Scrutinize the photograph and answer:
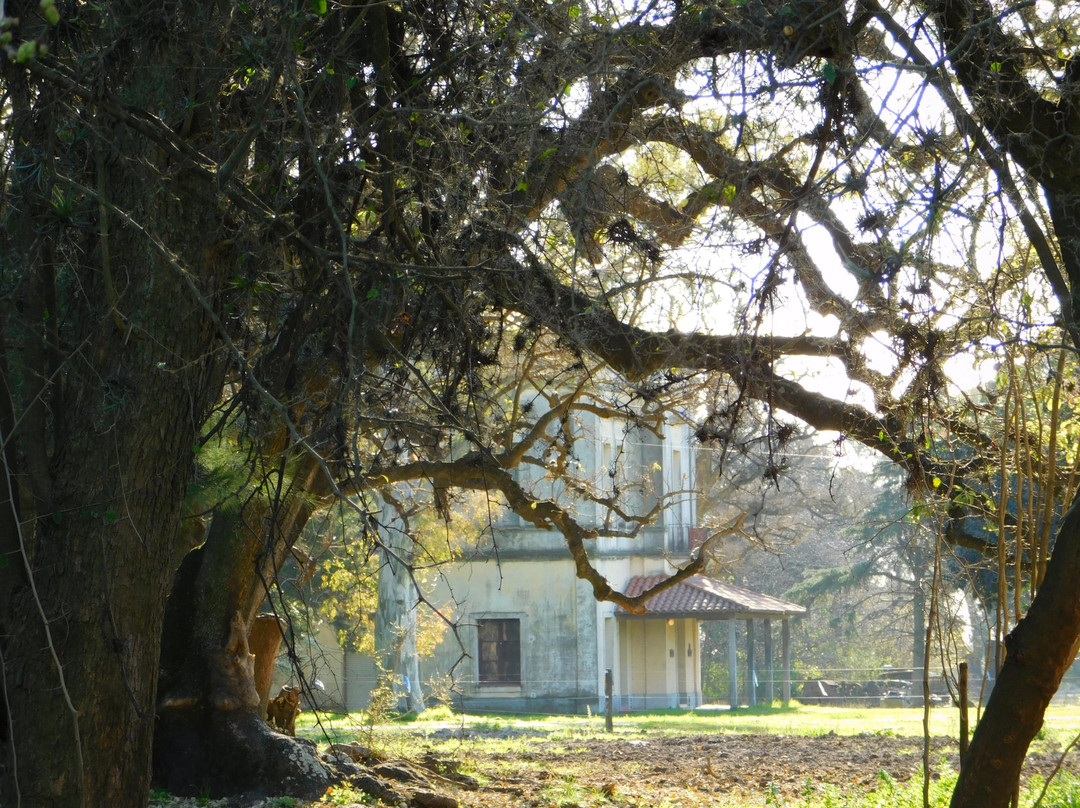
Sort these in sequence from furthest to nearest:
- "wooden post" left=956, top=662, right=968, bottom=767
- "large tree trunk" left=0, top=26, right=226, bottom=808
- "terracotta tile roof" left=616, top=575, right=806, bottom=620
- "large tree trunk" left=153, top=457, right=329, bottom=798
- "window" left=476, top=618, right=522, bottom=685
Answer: "terracotta tile roof" left=616, top=575, right=806, bottom=620, "window" left=476, top=618, right=522, bottom=685, "large tree trunk" left=153, top=457, right=329, bottom=798, "wooden post" left=956, top=662, right=968, bottom=767, "large tree trunk" left=0, top=26, right=226, bottom=808

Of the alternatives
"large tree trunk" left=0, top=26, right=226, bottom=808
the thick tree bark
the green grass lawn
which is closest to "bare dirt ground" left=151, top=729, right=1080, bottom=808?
Result: the thick tree bark

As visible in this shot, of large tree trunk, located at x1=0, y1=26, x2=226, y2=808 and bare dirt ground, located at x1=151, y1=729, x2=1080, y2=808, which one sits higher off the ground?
large tree trunk, located at x1=0, y1=26, x2=226, y2=808

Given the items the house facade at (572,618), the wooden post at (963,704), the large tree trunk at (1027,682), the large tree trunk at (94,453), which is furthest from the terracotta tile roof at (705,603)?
the large tree trunk at (94,453)

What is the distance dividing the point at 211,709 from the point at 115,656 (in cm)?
456

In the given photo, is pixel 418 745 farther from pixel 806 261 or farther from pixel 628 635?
pixel 628 635

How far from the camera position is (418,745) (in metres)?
16.1

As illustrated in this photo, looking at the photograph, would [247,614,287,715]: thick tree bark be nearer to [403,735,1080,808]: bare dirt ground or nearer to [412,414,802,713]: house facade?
[403,735,1080,808]: bare dirt ground

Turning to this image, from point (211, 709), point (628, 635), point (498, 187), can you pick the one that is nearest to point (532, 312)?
→ point (498, 187)

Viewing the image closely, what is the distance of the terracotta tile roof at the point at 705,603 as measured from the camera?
32.3 m

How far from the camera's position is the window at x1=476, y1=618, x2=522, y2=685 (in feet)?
105

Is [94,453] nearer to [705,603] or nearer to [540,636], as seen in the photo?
[540,636]

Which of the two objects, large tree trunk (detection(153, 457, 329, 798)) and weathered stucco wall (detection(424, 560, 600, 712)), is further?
weathered stucco wall (detection(424, 560, 600, 712))

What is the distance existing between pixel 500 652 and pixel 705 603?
633 cm

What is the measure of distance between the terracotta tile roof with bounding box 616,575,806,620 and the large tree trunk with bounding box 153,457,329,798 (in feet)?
74.1
